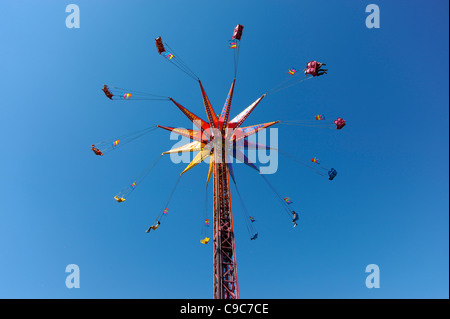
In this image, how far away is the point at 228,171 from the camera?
17.5 m

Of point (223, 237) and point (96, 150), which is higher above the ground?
point (96, 150)

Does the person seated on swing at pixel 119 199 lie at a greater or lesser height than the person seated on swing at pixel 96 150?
lesser

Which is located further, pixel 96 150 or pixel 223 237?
pixel 96 150

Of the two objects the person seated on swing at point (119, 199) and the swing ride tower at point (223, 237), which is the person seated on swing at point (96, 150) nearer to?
the person seated on swing at point (119, 199)

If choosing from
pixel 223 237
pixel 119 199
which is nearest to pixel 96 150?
pixel 119 199

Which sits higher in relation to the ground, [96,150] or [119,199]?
[96,150]

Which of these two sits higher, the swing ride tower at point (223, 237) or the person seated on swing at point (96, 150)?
the person seated on swing at point (96, 150)

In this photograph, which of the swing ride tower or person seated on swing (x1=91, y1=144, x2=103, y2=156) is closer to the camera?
the swing ride tower

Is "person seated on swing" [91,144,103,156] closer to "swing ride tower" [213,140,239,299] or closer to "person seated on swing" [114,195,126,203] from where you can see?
"person seated on swing" [114,195,126,203]

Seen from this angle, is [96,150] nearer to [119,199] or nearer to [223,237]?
[119,199]

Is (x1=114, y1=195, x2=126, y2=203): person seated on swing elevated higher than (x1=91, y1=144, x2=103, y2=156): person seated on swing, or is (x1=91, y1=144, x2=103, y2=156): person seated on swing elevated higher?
(x1=91, y1=144, x2=103, y2=156): person seated on swing

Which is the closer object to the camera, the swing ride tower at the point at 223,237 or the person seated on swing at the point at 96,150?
the swing ride tower at the point at 223,237
